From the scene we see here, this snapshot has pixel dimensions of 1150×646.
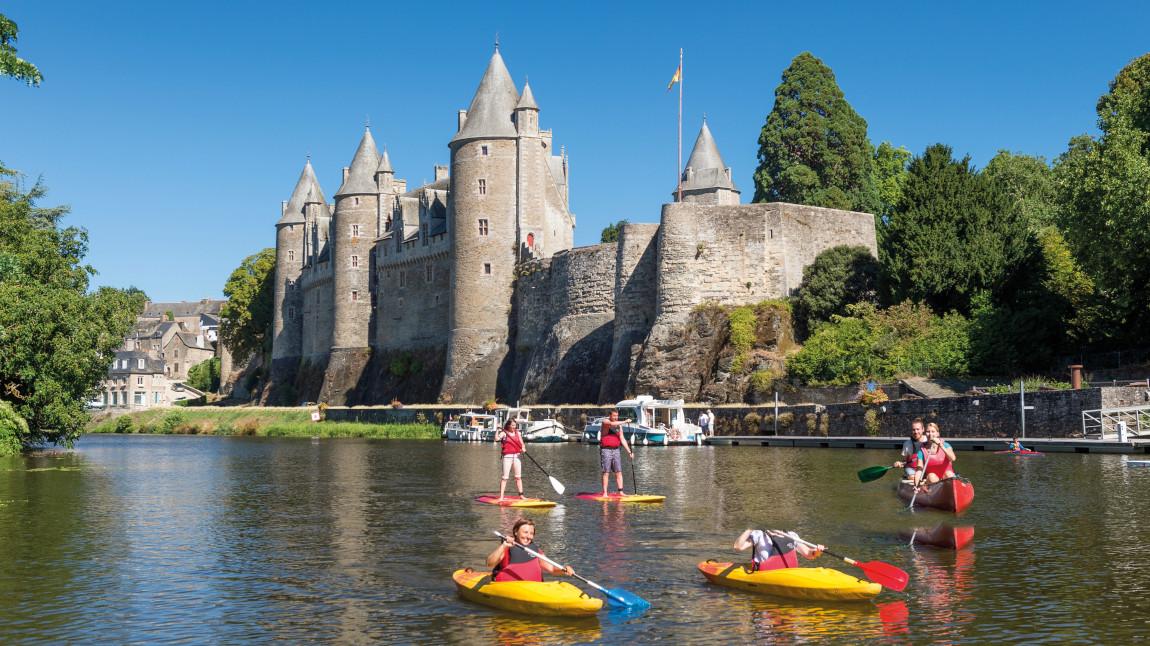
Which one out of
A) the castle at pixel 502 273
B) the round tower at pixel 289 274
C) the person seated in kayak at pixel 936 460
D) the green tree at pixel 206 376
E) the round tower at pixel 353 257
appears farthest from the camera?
the green tree at pixel 206 376

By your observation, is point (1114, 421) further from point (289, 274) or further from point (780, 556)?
point (289, 274)

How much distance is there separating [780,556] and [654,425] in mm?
30321

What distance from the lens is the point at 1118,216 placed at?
32375mm

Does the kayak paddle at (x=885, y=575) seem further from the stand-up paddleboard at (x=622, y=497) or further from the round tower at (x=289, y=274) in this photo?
the round tower at (x=289, y=274)

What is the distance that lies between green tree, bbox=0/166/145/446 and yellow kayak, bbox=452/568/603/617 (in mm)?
22100

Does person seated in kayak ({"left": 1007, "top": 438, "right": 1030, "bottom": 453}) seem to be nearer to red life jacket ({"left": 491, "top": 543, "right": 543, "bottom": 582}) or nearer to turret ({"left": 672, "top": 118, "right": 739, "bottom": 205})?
red life jacket ({"left": 491, "top": 543, "right": 543, "bottom": 582})

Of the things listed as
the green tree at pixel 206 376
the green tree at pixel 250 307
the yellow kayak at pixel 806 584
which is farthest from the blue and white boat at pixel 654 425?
the green tree at pixel 206 376

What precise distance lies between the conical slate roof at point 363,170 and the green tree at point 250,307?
15023 mm

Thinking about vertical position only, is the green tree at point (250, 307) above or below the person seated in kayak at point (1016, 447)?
above

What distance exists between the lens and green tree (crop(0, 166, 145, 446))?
32.0 metres

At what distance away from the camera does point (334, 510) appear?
20047mm

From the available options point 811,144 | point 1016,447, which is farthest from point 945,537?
point 811,144

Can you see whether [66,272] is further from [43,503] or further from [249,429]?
[249,429]

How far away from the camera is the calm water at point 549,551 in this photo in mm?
10711
